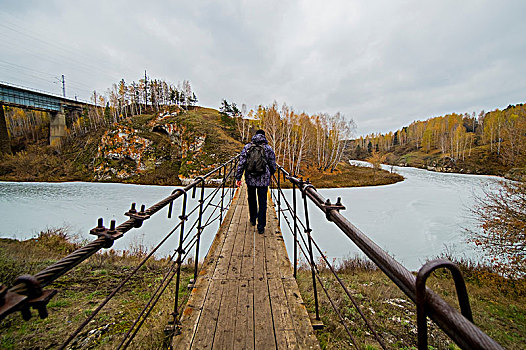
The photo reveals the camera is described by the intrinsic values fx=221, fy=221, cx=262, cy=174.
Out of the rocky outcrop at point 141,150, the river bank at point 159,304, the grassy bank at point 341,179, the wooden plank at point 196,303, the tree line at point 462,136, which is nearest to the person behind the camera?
the wooden plank at point 196,303

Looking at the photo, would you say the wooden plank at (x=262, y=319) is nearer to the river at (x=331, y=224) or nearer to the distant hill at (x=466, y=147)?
the river at (x=331, y=224)

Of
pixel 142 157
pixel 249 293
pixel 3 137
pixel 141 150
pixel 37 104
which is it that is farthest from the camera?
pixel 37 104

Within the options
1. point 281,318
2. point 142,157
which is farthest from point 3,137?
point 281,318

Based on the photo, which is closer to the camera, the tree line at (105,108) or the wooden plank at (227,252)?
the wooden plank at (227,252)

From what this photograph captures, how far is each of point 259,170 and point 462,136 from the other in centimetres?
5936

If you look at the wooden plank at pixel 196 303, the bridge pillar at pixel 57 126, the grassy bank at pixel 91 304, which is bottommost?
the grassy bank at pixel 91 304

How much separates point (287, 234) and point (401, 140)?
277 feet

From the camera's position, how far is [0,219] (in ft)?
37.9

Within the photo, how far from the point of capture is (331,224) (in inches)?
505

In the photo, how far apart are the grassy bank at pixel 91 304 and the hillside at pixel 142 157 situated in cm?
1484

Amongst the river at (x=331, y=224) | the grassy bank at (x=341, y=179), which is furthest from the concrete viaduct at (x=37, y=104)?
the grassy bank at (x=341, y=179)

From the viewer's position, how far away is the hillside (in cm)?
2416

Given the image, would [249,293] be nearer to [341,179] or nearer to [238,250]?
[238,250]

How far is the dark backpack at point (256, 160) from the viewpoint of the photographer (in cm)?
392
